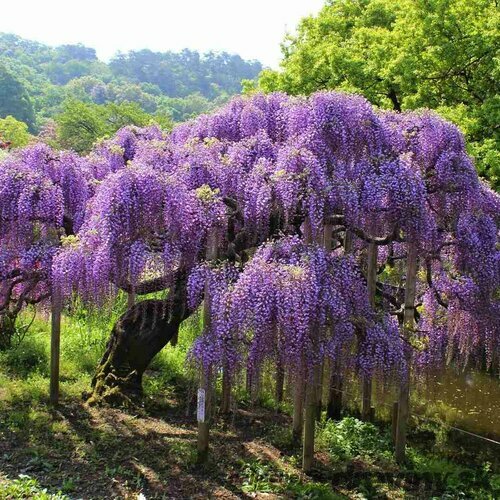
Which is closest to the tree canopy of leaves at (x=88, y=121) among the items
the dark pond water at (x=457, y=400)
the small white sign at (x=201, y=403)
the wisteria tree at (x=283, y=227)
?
the dark pond water at (x=457, y=400)

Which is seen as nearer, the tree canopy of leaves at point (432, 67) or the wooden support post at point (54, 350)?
the wooden support post at point (54, 350)

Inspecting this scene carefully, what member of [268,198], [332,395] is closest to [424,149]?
[268,198]

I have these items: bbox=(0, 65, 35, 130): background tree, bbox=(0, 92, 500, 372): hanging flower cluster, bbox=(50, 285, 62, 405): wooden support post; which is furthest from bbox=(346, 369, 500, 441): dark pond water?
bbox=(0, 65, 35, 130): background tree

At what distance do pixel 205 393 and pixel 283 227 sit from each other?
79.5 inches

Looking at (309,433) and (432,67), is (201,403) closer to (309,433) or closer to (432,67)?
(309,433)

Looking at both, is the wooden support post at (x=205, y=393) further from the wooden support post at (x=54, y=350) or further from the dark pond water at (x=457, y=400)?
the dark pond water at (x=457, y=400)

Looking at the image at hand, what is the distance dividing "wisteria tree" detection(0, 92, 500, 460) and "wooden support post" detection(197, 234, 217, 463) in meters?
0.04

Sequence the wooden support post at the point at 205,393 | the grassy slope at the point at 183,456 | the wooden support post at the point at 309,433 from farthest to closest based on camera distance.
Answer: the wooden support post at the point at 309,433 → the wooden support post at the point at 205,393 → the grassy slope at the point at 183,456

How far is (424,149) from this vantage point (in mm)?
6965

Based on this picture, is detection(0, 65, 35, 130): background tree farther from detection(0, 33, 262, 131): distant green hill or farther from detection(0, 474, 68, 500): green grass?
detection(0, 474, 68, 500): green grass

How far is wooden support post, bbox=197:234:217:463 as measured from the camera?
598 cm

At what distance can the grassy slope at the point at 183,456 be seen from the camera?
588 centimetres

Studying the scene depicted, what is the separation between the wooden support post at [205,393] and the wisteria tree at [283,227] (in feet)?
0.13

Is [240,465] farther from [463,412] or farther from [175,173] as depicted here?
[463,412]
